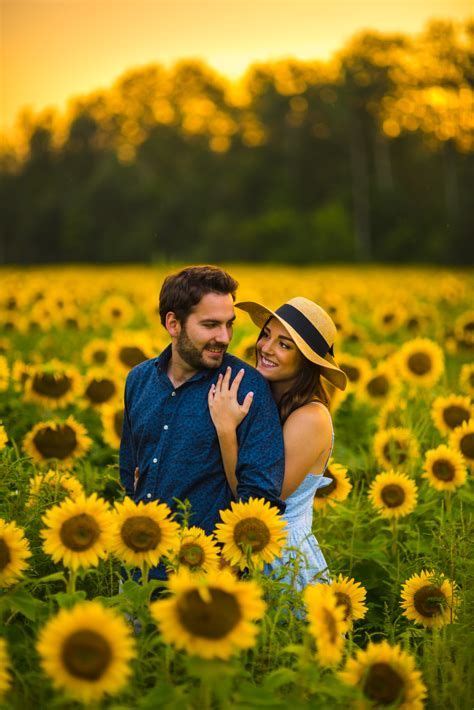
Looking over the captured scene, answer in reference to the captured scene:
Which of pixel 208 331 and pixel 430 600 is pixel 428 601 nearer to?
pixel 430 600

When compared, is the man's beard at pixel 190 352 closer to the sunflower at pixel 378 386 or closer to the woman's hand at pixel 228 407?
the woman's hand at pixel 228 407

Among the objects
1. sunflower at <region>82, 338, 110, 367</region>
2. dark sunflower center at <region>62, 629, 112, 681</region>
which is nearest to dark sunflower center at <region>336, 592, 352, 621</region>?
dark sunflower center at <region>62, 629, 112, 681</region>

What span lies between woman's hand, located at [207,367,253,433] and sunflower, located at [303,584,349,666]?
909 millimetres

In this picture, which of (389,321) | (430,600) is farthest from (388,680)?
(389,321)

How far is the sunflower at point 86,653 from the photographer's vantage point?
207 cm

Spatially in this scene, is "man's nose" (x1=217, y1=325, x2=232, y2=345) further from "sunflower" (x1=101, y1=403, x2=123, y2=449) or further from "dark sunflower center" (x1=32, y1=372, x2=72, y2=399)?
"dark sunflower center" (x1=32, y1=372, x2=72, y2=399)

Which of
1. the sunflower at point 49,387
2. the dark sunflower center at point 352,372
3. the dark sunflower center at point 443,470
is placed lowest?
the dark sunflower center at point 443,470

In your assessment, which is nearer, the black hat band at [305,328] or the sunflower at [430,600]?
the sunflower at [430,600]

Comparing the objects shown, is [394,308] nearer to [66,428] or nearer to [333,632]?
[66,428]

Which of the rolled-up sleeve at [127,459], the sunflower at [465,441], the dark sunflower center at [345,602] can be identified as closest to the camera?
the dark sunflower center at [345,602]

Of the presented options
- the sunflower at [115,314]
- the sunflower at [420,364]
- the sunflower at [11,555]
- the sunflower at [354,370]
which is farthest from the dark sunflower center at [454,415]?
the sunflower at [115,314]

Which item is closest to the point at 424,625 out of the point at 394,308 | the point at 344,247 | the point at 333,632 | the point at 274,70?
the point at 333,632

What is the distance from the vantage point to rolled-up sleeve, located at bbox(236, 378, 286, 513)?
3184 millimetres

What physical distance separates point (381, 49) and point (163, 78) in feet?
48.6
